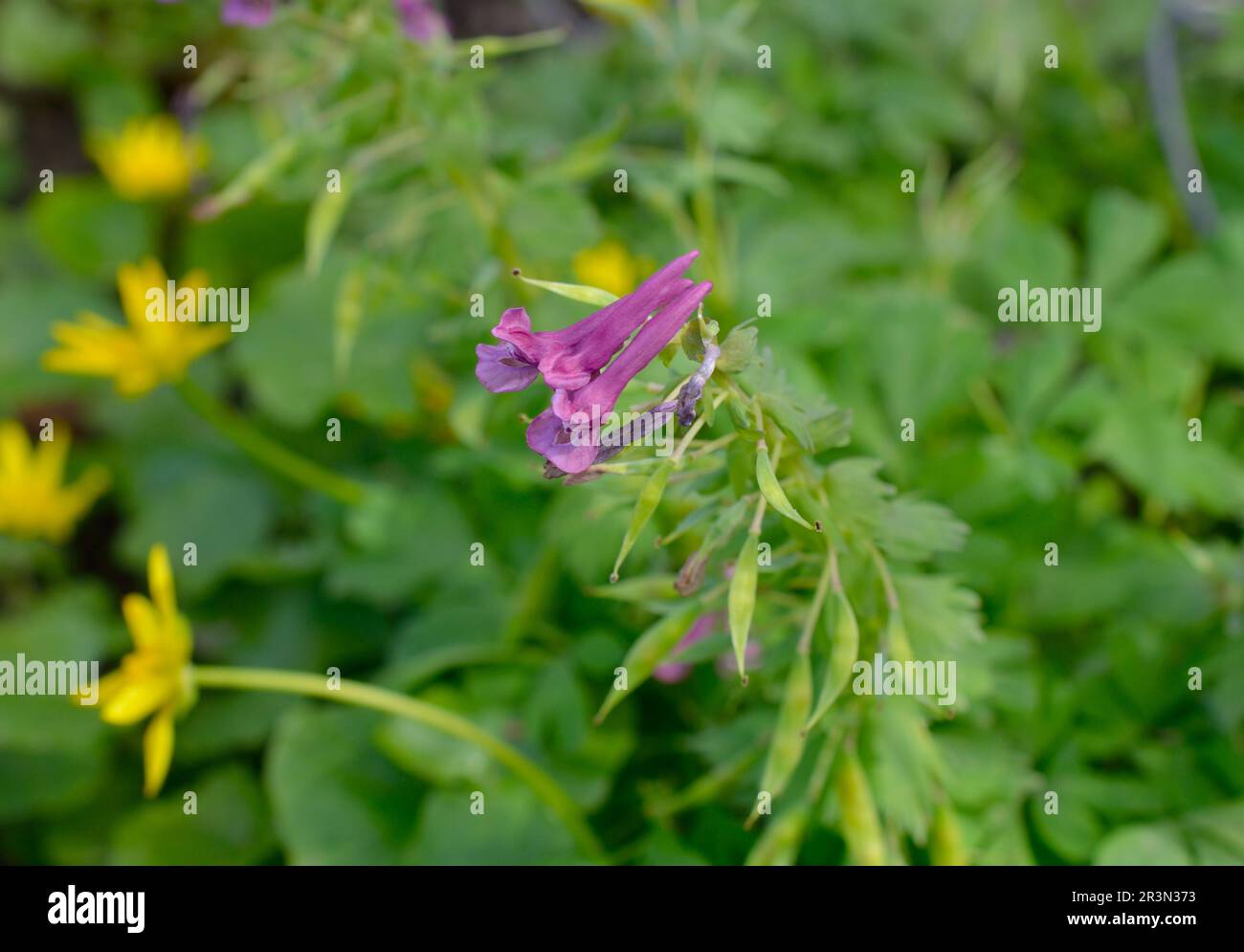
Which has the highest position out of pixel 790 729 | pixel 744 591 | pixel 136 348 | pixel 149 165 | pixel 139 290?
pixel 149 165

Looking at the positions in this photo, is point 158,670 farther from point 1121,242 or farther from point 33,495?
point 1121,242

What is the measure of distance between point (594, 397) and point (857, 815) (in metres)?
0.54

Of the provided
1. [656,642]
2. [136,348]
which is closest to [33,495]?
[136,348]

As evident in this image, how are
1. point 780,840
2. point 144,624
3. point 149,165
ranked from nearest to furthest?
point 780,840
point 144,624
point 149,165

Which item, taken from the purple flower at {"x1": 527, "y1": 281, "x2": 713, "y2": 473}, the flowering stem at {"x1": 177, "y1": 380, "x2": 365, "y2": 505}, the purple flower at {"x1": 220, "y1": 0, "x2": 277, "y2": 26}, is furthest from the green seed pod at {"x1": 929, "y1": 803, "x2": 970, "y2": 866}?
the purple flower at {"x1": 220, "y1": 0, "x2": 277, "y2": 26}

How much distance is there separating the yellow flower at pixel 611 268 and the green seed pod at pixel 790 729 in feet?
3.35

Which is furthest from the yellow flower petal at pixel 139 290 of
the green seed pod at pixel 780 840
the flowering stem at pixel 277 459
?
the green seed pod at pixel 780 840

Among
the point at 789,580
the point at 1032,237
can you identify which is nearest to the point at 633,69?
the point at 1032,237

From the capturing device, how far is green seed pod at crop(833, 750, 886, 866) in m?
1.05

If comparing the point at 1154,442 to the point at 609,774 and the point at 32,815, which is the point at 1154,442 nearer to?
the point at 609,774

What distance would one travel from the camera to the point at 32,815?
190cm

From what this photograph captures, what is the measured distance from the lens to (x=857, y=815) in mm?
1057

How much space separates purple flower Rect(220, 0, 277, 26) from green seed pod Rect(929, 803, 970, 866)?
45.6 inches
